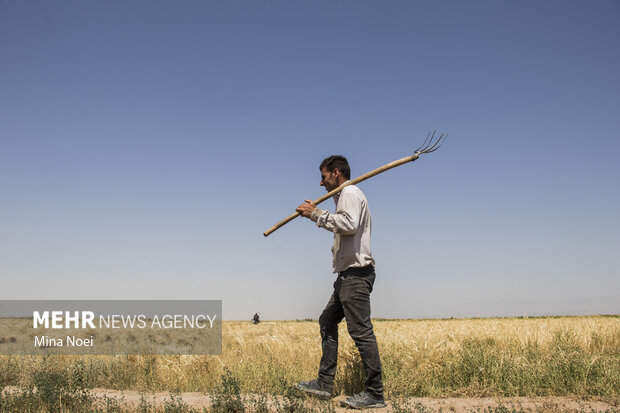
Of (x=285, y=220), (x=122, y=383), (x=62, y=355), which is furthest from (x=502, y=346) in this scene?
(x=62, y=355)

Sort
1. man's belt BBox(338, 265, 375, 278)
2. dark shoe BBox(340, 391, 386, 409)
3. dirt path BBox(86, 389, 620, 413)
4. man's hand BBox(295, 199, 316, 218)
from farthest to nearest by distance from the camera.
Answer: man's hand BBox(295, 199, 316, 218)
man's belt BBox(338, 265, 375, 278)
dark shoe BBox(340, 391, 386, 409)
dirt path BBox(86, 389, 620, 413)

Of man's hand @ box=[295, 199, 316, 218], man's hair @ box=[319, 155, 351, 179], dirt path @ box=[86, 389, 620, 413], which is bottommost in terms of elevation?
dirt path @ box=[86, 389, 620, 413]

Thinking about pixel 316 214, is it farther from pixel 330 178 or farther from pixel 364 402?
pixel 364 402

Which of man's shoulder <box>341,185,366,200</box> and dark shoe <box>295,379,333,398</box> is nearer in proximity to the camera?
man's shoulder <box>341,185,366,200</box>

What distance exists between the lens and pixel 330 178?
4.88 m

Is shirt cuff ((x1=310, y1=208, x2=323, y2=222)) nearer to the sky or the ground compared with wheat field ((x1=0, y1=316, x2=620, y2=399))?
nearer to the sky

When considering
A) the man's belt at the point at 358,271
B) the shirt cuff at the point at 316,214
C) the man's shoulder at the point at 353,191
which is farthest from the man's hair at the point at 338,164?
the man's belt at the point at 358,271

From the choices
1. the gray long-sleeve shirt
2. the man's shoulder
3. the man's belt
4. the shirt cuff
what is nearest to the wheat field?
the man's belt

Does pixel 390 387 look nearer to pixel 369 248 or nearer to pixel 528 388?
pixel 528 388

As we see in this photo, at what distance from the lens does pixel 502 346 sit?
7719 mm

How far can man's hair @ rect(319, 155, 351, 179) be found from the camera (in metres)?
4.89

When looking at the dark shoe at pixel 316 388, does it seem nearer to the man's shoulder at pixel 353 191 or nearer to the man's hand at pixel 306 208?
the man's hand at pixel 306 208

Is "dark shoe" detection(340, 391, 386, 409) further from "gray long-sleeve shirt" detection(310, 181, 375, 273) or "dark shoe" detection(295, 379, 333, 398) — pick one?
"gray long-sleeve shirt" detection(310, 181, 375, 273)

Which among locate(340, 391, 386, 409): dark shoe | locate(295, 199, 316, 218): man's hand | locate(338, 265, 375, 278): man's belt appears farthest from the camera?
locate(295, 199, 316, 218): man's hand
